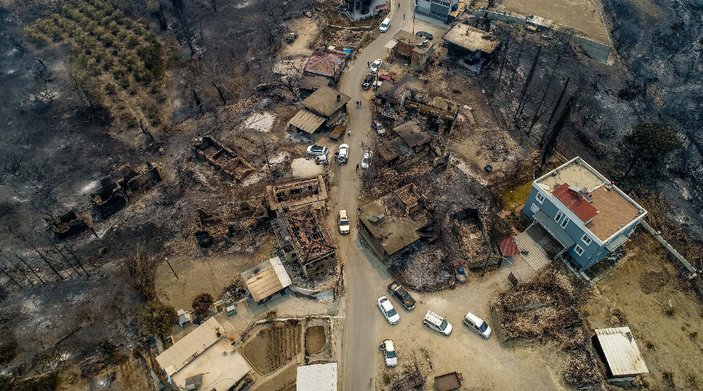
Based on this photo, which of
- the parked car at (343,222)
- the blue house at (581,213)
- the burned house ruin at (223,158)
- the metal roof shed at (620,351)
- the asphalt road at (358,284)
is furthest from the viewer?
the burned house ruin at (223,158)

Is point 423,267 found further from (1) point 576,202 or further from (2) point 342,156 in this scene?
(2) point 342,156

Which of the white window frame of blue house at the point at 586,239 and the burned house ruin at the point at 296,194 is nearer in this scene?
the white window frame of blue house at the point at 586,239

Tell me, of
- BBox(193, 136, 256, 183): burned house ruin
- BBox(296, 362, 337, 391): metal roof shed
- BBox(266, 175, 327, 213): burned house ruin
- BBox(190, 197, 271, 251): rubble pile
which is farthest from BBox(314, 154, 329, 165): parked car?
BBox(296, 362, 337, 391): metal roof shed

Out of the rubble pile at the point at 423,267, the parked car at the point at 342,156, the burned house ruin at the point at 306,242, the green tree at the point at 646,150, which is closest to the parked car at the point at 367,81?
the parked car at the point at 342,156

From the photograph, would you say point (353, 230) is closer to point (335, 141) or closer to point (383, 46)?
point (335, 141)

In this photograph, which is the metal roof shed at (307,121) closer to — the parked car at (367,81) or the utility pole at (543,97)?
the parked car at (367,81)

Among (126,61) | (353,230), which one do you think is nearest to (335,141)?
(353,230)
